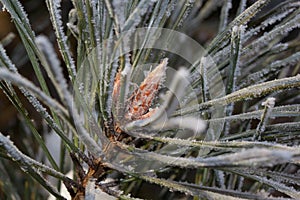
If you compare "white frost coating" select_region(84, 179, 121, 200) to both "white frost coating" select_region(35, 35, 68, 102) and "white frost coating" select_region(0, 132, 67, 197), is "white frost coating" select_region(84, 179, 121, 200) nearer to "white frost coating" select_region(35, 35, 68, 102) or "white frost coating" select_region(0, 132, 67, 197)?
"white frost coating" select_region(0, 132, 67, 197)

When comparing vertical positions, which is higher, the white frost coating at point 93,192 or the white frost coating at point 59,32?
the white frost coating at point 59,32

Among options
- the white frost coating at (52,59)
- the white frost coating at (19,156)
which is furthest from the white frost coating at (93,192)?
the white frost coating at (52,59)

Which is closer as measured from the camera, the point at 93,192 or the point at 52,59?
the point at 52,59

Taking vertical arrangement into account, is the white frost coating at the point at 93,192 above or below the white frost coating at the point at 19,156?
above

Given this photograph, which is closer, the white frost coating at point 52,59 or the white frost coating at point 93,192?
the white frost coating at point 52,59

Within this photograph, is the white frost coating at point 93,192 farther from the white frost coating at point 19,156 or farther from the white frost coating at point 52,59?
the white frost coating at point 52,59

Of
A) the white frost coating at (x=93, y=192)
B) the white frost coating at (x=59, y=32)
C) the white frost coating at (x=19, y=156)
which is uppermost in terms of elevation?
the white frost coating at (x=59, y=32)

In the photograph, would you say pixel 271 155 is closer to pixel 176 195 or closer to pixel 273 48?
pixel 273 48

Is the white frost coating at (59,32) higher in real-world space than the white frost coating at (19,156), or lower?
higher

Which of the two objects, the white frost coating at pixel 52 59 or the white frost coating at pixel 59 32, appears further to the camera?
the white frost coating at pixel 59 32

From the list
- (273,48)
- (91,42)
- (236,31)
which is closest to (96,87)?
(91,42)

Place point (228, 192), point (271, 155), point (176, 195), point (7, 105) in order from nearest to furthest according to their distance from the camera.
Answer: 1. point (271, 155)
2. point (228, 192)
3. point (176, 195)
4. point (7, 105)
